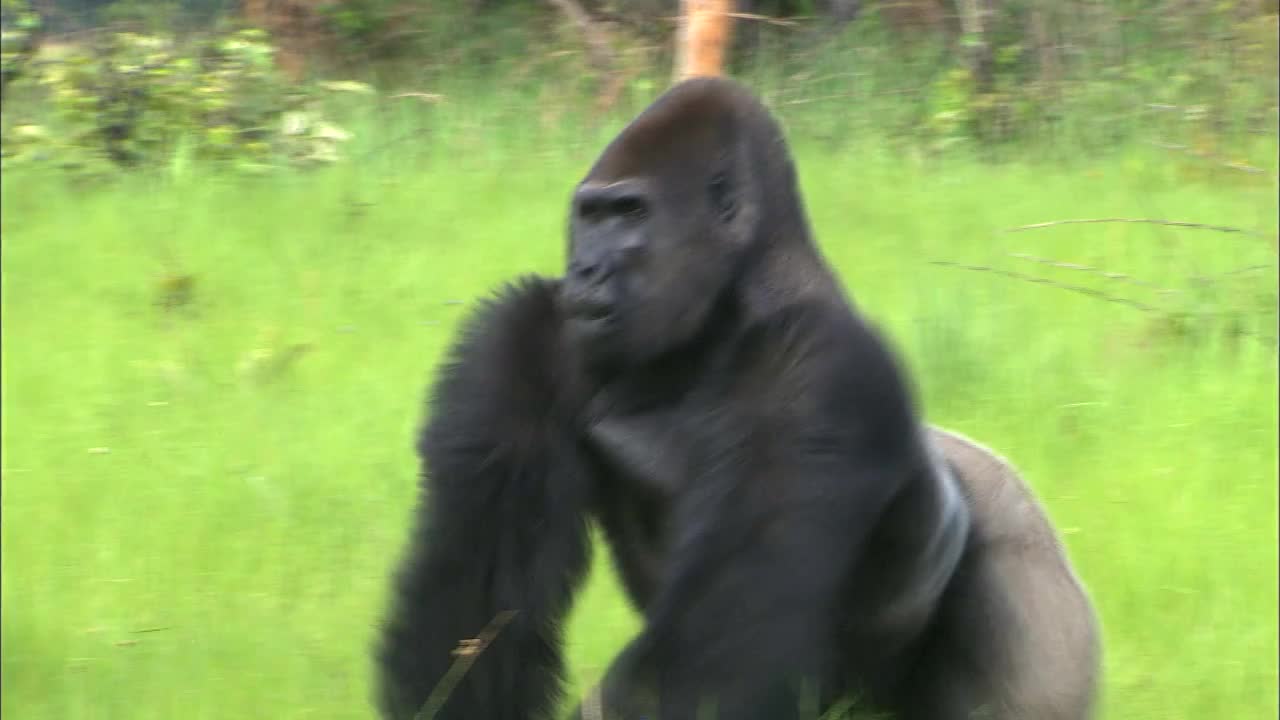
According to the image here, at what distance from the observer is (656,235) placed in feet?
9.02

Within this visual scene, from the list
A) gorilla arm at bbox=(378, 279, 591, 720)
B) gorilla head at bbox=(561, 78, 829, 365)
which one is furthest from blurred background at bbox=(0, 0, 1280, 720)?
gorilla arm at bbox=(378, 279, 591, 720)

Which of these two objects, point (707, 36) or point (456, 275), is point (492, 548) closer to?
point (707, 36)

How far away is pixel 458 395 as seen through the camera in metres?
2.80

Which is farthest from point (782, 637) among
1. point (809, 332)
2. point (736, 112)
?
point (736, 112)

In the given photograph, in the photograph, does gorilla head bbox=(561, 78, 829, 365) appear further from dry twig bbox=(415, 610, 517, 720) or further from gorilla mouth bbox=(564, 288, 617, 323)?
dry twig bbox=(415, 610, 517, 720)

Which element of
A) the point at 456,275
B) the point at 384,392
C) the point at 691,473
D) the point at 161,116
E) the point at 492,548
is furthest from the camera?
the point at 161,116

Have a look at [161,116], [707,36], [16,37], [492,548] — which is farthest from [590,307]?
[16,37]

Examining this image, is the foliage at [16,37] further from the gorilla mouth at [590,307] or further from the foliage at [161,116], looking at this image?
the gorilla mouth at [590,307]

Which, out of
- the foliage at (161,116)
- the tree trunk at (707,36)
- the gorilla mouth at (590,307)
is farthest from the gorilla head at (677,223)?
the foliage at (161,116)

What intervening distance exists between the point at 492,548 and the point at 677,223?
2.05 ft

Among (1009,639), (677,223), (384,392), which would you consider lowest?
(384,392)

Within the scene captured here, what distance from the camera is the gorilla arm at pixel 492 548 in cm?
274

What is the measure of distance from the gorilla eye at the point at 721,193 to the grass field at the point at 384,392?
1251mm

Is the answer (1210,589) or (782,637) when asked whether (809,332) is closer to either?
(782,637)
